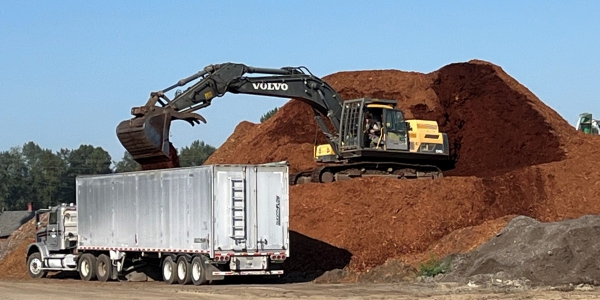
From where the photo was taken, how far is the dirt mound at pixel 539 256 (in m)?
25.6

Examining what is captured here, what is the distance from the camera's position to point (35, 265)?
1416 inches

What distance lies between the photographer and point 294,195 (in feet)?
118

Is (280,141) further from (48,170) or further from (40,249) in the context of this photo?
(48,170)

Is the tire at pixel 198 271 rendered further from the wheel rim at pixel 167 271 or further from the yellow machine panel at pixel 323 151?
the yellow machine panel at pixel 323 151

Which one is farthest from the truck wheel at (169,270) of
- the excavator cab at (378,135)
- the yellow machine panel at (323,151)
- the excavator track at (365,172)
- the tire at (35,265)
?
the yellow machine panel at (323,151)

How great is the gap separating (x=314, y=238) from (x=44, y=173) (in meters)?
99.0

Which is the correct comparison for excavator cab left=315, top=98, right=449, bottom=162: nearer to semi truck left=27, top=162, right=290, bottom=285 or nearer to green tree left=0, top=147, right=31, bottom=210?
semi truck left=27, top=162, right=290, bottom=285

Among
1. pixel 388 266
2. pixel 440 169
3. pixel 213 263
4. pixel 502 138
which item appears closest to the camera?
pixel 213 263

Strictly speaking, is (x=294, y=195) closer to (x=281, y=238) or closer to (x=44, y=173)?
(x=281, y=238)

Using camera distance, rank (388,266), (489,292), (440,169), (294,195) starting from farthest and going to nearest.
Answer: (440,169) < (294,195) < (388,266) < (489,292)

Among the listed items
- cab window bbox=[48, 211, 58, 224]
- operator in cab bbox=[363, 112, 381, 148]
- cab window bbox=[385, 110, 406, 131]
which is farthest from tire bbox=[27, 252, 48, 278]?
cab window bbox=[385, 110, 406, 131]

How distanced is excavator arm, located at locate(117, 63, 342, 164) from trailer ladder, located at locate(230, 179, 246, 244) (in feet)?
13.1

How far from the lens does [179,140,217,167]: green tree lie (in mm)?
131625

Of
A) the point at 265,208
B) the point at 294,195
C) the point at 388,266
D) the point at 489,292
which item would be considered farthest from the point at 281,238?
the point at 294,195
